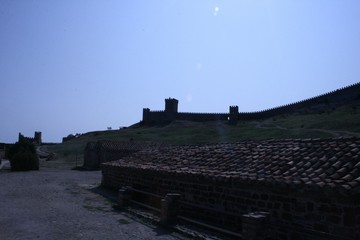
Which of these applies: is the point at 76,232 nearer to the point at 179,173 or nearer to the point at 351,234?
the point at 179,173

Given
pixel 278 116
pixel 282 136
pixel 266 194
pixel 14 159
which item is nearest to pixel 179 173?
pixel 266 194

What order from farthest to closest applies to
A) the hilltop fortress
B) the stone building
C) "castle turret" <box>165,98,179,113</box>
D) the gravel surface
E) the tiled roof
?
"castle turret" <box>165,98,179,113</box>
the hilltop fortress
the gravel surface
the tiled roof
the stone building

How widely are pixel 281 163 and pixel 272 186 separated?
1.56 m

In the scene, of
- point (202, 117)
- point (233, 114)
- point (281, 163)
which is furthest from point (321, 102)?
point (281, 163)

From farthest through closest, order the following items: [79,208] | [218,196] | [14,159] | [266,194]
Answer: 1. [14,159]
2. [79,208]
3. [218,196]
4. [266,194]

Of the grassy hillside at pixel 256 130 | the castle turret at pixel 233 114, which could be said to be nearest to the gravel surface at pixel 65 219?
the grassy hillside at pixel 256 130

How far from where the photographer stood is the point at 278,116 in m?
77.9

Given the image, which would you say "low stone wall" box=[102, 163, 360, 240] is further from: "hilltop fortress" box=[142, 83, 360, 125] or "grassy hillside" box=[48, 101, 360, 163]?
"hilltop fortress" box=[142, 83, 360, 125]

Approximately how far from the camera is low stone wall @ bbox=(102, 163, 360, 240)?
27.5ft

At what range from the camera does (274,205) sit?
10.1m

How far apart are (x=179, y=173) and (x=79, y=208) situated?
4.40m

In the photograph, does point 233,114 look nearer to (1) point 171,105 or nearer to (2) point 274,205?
(1) point 171,105

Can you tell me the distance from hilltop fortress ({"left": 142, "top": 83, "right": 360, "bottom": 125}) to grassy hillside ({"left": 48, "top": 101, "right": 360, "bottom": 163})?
3.31m

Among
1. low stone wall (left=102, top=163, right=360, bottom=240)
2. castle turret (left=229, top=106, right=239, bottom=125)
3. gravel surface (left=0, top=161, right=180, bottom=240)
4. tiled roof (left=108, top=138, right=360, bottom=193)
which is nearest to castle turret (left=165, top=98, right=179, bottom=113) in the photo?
castle turret (left=229, top=106, right=239, bottom=125)
